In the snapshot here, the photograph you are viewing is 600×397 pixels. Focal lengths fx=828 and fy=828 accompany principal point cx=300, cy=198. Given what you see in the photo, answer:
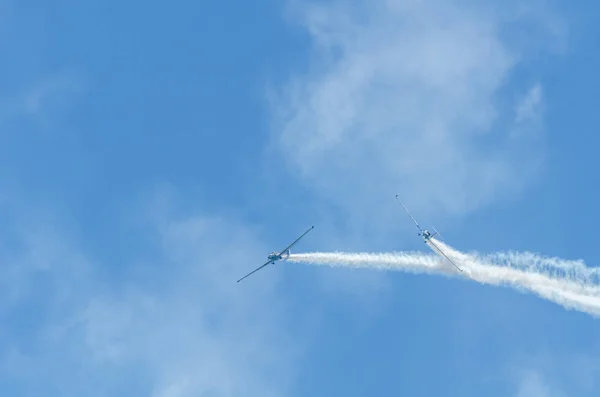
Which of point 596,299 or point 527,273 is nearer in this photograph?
point 596,299

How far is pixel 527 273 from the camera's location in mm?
199875

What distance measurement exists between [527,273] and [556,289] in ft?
29.9

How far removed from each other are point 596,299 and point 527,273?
2022cm

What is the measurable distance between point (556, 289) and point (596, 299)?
11.2 meters

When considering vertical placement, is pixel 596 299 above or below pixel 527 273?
below

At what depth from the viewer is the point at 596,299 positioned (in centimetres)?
18325

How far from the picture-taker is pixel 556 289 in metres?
193
